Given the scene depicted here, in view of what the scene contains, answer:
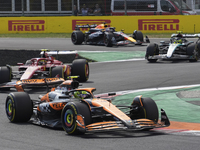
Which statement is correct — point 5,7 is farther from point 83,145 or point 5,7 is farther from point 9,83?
point 83,145

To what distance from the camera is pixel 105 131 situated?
781 centimetres

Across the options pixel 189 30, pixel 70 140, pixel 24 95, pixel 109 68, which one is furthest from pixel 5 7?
pixel 70 140

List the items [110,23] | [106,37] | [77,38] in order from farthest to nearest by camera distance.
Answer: [110,23]
[77,38]
[106,37]

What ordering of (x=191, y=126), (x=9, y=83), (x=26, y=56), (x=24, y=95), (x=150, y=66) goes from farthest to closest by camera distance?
1. (x=26, y=56)
2. (x=150, y=66)
3. (x=9, y=83)
4. (x=24, y=95)
5. (x=191, y=126)

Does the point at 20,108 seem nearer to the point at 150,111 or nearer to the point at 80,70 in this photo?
the point at 150,111

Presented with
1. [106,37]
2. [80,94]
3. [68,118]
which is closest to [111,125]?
[68,118]

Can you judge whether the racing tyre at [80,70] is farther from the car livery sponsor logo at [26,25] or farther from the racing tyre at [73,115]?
the car livery sponsor logo at [26,25]

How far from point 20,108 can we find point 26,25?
23.8 m

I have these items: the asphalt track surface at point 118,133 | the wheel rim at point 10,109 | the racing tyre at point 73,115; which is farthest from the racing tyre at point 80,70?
the racing tyre at point 73,115

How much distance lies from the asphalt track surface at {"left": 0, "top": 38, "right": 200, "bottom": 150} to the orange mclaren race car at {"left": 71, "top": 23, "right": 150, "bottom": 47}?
23.9 feet

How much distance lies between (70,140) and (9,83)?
A: 20.8 ft

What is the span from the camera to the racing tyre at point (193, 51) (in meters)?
19.1

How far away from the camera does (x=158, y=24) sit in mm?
30734

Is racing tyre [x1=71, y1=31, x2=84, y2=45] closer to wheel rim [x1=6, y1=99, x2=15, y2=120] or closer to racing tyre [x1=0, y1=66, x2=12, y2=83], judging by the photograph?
racing tyre [x1=0, y1=66, x2=12, y2=83]
